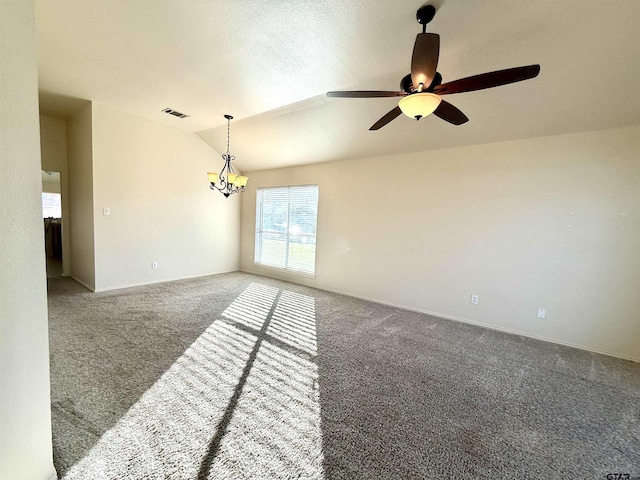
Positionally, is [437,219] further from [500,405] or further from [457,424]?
[457,424]

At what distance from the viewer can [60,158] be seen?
4.91 metres

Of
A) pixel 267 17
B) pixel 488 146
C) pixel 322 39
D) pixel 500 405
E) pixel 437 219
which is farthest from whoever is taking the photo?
pixel 437 219

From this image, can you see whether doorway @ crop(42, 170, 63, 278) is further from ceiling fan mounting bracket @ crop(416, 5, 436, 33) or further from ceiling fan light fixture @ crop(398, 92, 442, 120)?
ceiling fan mounting bracket @ crop(416, 5, 436, 33)

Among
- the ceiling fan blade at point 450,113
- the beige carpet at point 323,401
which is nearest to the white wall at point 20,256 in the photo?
the beige carpet at point 323,401

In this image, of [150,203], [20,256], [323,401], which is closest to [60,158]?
[150,203]

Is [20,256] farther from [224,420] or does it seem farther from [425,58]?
[425,58]

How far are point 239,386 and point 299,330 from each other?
1168mm

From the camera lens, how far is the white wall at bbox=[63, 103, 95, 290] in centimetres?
415

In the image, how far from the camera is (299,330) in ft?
10.3

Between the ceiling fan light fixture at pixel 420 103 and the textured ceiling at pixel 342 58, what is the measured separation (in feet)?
2.63

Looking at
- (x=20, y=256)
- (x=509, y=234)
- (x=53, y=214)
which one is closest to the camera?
(x=20, y=256)

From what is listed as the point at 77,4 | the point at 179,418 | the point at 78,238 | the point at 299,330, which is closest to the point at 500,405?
the point at 299,330

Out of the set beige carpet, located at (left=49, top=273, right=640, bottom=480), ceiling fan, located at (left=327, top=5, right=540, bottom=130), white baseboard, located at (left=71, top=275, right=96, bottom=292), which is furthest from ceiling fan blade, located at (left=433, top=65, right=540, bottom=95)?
Result: white baseboard, located at (left=71, top=275, right=96, bottom=292)

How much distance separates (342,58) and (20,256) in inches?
108
